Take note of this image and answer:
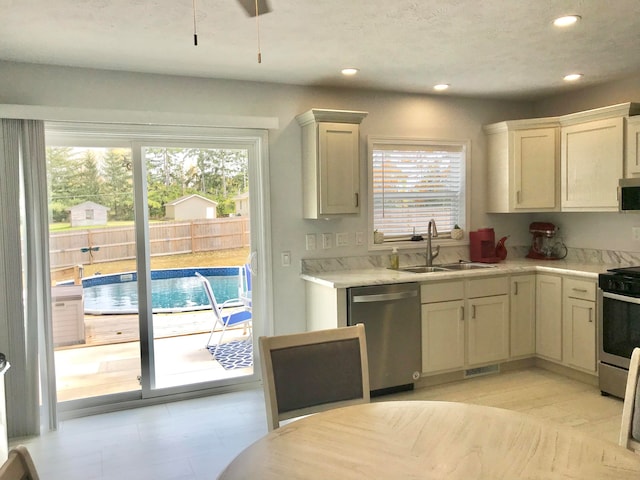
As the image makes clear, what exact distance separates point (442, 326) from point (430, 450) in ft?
9.21

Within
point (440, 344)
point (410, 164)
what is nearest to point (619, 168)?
point (410, 164)

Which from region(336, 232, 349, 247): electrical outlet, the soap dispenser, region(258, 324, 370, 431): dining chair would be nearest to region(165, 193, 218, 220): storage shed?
region(336, 232, 349, 247): electrical outlet

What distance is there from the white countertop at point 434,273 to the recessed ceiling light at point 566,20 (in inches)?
75.7

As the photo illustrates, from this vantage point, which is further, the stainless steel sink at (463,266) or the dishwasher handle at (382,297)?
the stainless steel sink at (463,266)

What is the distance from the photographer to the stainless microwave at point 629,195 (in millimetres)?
3756

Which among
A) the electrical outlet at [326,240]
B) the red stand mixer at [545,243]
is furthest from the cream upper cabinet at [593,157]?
the electrical outlet at [326,240]

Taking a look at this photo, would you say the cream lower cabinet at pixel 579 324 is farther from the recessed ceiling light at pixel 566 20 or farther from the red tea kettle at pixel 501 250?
the recessed ceiling light at pixel 566 20

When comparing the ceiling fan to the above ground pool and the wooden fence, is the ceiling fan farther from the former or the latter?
the above ground pool

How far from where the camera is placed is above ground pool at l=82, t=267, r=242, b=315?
378 centimetres

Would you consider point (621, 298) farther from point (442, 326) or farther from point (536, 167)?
point (536, 167)

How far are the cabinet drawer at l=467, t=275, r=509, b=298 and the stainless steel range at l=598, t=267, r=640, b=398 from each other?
729 millimetres

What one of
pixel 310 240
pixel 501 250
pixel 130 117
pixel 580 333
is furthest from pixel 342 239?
pixel 580 333

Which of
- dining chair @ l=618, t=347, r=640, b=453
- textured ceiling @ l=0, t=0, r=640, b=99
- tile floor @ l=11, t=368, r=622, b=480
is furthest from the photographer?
tile floor @ l=11, t=368, r=622, b=480

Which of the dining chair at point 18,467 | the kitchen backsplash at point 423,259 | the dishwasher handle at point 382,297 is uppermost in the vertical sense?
the kitchen backsplash at point 423,259
